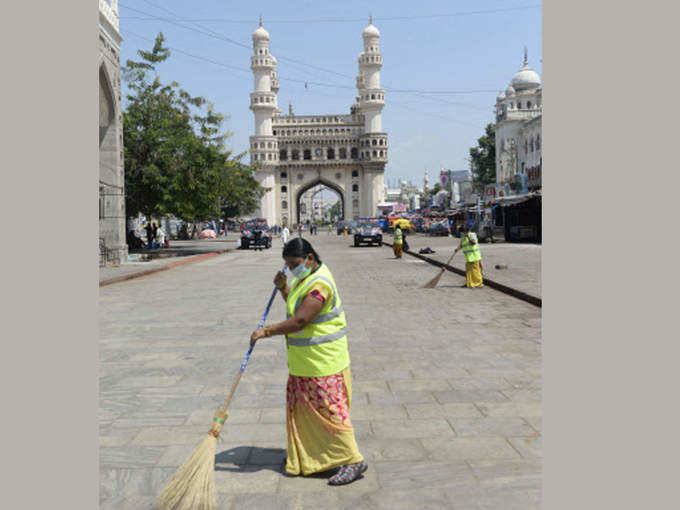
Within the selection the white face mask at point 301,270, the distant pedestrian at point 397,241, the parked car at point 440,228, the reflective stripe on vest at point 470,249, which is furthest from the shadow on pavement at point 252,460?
the parked car at point 440,228

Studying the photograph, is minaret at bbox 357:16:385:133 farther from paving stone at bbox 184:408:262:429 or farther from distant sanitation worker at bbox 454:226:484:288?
paving stone at bbox 184:408:262:429

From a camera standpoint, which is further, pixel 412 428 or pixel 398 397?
pixel 398 397

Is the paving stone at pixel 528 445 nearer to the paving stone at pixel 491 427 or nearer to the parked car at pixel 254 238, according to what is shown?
the paving stone at pixel 491 427

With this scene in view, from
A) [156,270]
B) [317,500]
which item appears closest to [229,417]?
[317,500]

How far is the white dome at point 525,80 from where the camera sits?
226ft

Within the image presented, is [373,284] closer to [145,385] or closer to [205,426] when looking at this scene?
[145,385]

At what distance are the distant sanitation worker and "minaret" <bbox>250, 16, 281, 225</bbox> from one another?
7416 centimetres

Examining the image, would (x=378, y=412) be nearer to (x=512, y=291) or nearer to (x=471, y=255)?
(x=512, y=291)

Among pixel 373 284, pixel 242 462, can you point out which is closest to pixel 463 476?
pixel 242 462

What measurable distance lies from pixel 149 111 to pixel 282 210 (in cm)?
6810

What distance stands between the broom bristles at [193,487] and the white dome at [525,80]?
70495 mm

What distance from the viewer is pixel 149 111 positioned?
85.8 feet

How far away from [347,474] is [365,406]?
1.41 metres

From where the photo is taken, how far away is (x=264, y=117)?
90.3 meters
